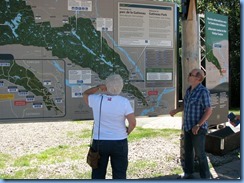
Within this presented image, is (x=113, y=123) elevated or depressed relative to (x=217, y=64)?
depressed

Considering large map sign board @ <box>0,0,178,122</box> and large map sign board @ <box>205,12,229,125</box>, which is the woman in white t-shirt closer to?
large map sign board @ <box>0,0,178,122</box>

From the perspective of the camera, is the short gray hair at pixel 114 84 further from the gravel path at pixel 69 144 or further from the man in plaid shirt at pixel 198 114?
the gravel path at pixel 69 144

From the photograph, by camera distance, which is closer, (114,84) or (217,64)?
(114,84)

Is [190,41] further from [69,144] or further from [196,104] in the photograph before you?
[69,144]

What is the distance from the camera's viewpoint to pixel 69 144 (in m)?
9.05

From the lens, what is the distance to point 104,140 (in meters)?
4.41

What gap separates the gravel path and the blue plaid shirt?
1.36 m

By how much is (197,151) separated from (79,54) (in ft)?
7.76

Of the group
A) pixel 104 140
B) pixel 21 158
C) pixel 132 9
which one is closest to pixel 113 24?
pixel 132 9

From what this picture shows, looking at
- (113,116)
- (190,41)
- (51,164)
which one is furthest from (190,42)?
(51,164)

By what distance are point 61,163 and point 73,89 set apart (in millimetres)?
1787

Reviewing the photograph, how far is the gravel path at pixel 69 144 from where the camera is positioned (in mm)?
6480

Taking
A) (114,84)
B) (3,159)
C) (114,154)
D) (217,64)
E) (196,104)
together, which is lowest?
(3,159)

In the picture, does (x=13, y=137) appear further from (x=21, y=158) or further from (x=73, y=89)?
(x=73, y=89)
